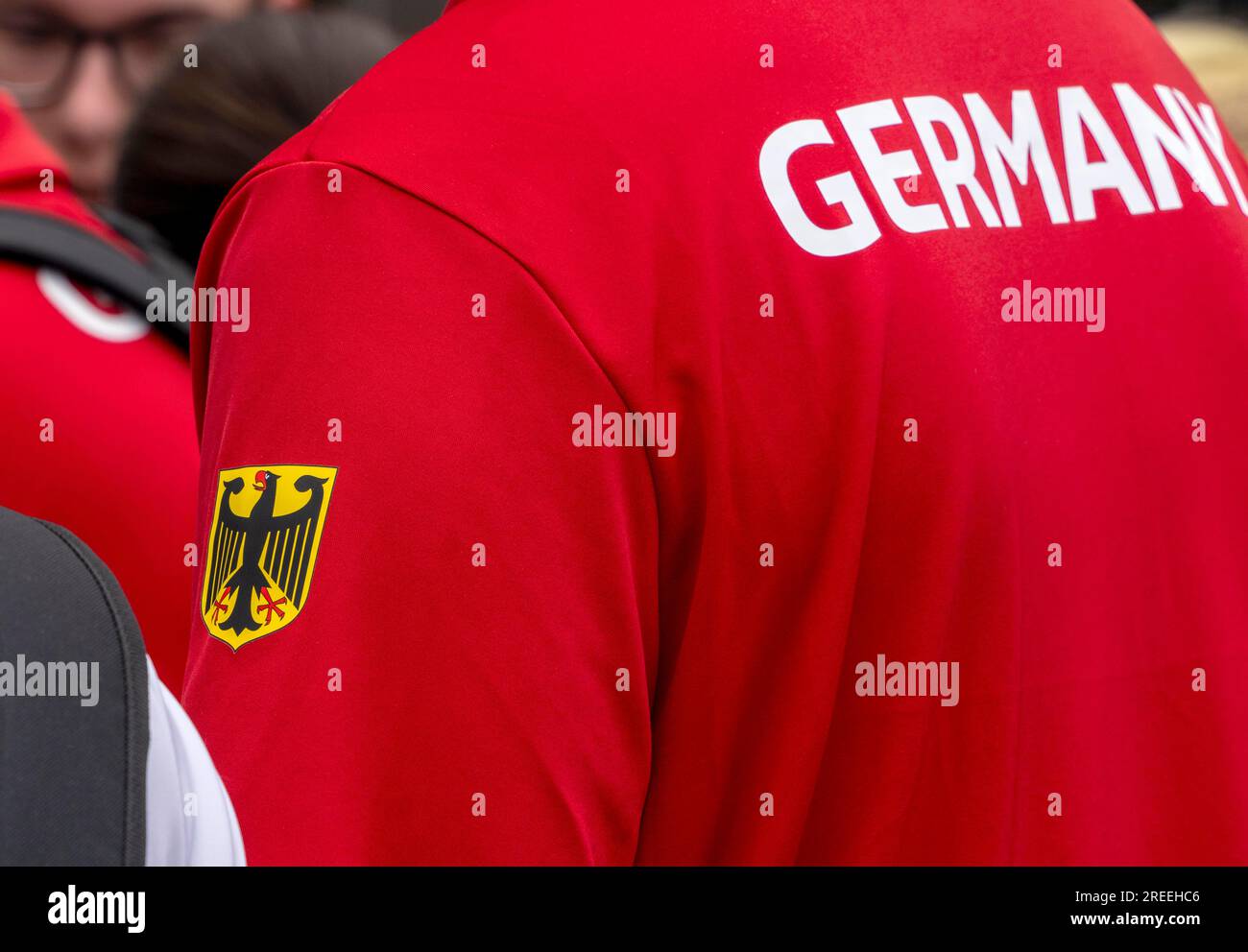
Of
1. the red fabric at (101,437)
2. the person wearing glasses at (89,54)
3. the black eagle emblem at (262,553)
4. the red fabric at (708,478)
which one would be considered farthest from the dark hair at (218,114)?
the black eagle emblem at (262,553)

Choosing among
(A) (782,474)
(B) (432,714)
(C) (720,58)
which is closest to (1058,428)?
(A) (782,474)

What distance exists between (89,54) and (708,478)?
4.82 ft

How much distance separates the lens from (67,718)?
22.2 inches

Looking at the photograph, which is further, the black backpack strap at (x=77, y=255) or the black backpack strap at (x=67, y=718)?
the black backpack strap at (x=77, y=255)

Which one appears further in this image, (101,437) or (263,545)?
(101,437)

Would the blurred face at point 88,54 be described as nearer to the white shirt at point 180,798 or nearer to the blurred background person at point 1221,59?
the blurred background person at point 1221,59

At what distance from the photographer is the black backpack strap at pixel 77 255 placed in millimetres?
1388

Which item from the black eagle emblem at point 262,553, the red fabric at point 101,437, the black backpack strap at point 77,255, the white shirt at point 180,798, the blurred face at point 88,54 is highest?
the blurred face at point 88,54

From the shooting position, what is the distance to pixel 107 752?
56cm

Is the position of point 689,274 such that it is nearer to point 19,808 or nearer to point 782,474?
point 782,474

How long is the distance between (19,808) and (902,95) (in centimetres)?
65

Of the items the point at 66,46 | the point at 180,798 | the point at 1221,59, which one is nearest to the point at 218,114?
the point at 66,46

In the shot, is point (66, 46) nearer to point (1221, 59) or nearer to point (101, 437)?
point (101, 437)

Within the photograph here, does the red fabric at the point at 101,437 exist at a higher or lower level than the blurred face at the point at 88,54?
lower
